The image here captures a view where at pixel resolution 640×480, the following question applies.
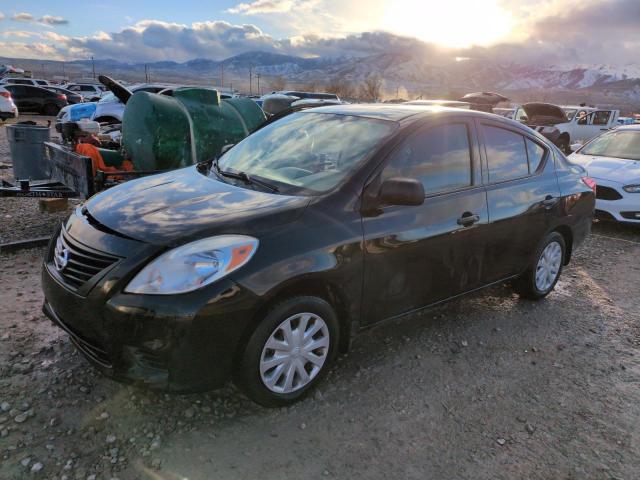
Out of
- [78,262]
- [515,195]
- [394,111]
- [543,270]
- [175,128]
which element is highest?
[394,111]

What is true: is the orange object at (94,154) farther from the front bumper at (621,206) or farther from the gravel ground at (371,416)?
the front bumper at (621,206)

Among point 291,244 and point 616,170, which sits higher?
point 291,244

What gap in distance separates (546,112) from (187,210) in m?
17.8

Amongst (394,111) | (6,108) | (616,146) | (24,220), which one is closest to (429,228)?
(394,111)

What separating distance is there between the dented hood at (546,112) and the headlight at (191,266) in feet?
56.0

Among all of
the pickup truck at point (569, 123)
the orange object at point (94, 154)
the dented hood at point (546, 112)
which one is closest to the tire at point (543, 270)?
the orange object at point (94, 154)

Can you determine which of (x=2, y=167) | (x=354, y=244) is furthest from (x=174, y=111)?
(x=2, y=167)

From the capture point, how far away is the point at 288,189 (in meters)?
3.21

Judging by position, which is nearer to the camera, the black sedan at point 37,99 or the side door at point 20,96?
the side door at point 20,96

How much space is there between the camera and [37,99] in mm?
25297

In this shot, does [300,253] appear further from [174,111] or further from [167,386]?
[174,111]

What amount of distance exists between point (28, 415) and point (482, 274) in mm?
3154

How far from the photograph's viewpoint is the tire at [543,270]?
455 cm

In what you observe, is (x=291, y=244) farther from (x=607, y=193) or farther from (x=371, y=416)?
(x=607, y=193)
